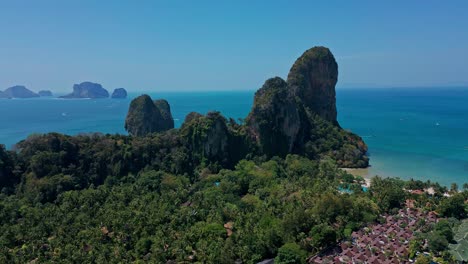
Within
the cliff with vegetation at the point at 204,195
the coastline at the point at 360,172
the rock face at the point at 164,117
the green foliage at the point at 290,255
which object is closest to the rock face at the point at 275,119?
the cliff with vegetation at the point at 204,195

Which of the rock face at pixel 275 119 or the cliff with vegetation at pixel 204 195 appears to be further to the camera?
the rock face at pixel 275 119

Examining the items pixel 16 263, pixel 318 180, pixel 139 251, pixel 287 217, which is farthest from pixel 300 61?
pixel 16 263

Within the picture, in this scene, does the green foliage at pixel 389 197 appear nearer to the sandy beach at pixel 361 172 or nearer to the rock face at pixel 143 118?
the sandy beach at pixel 361 172

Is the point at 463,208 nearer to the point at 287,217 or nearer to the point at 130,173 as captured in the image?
the point at 287,217

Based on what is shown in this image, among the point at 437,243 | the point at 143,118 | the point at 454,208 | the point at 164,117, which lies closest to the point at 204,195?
the point at 437,243

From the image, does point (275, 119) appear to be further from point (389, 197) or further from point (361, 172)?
point (389, 197)

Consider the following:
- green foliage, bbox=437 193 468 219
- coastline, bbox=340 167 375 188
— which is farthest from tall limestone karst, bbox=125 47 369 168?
green foliage, bbox=437 193 468 219
